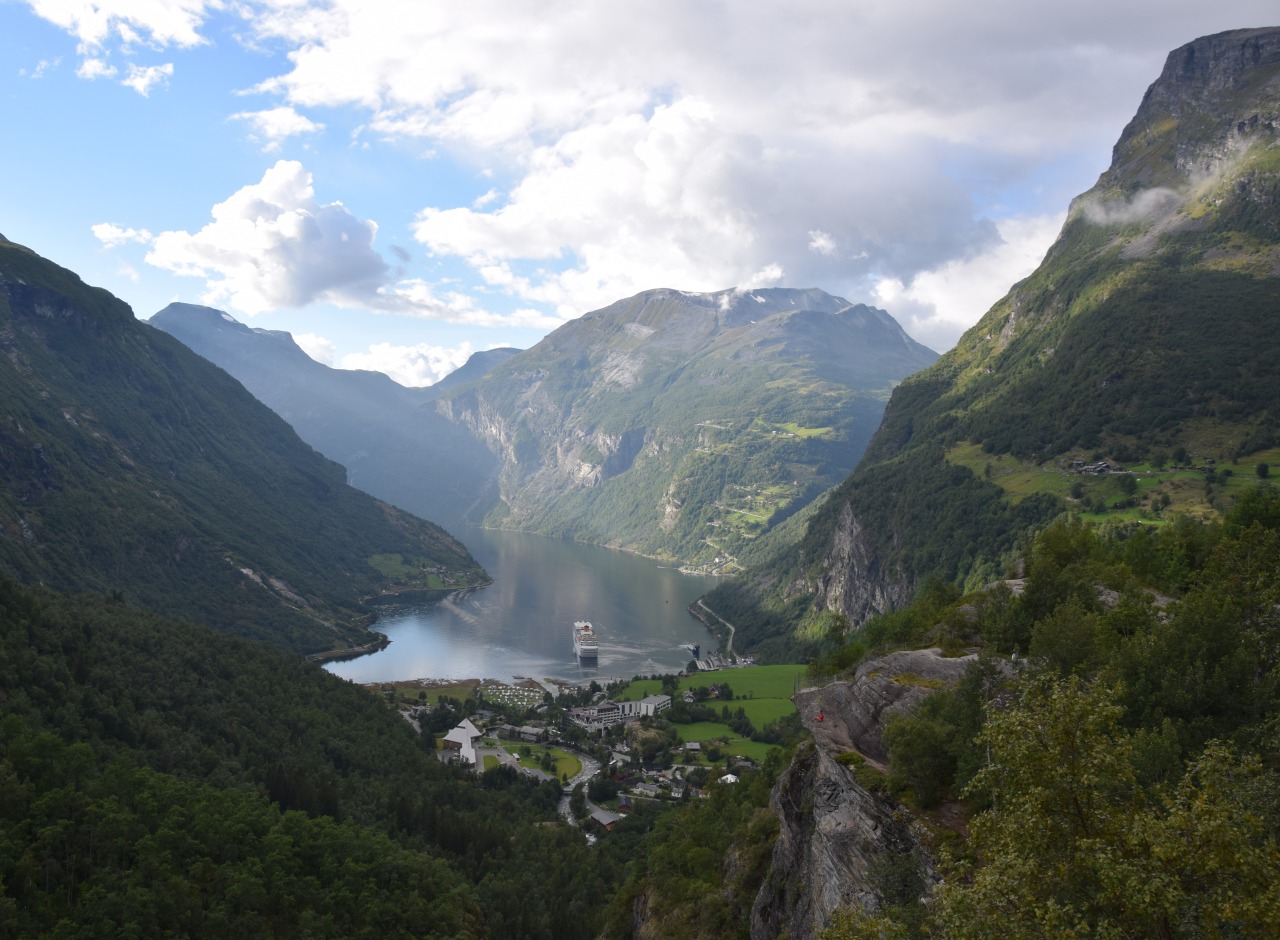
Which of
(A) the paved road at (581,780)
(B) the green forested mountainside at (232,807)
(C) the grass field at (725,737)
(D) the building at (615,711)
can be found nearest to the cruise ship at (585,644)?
(D) the building at (615,711)

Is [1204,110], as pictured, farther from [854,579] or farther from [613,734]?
[613,734]

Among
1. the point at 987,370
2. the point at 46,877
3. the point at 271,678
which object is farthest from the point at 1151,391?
the point at 46,877

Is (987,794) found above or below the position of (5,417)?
below

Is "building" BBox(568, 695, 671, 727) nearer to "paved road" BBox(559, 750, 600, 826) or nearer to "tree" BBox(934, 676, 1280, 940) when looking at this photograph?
"paved road" BBox(559, 750, 600, 826)

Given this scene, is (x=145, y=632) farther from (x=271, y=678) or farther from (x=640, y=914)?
(x=640, y=914)

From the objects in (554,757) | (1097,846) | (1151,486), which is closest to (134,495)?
(554,757)
